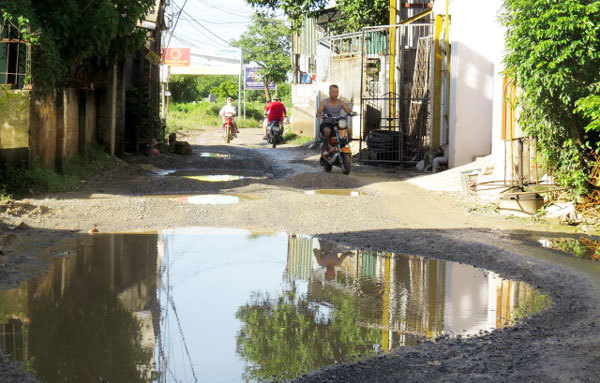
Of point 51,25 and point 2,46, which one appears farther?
point 2,46

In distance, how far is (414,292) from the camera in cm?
580

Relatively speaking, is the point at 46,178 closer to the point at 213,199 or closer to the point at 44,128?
the point at 44,128

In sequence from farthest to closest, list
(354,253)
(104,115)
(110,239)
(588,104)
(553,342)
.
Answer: (104,115), (588,104), (110,239), (354,253), (553,342)

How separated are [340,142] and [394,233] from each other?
22.0 ft

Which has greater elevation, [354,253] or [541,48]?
[541,48]

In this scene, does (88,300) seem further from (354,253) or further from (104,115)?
(104,115)

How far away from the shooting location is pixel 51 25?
441 inches

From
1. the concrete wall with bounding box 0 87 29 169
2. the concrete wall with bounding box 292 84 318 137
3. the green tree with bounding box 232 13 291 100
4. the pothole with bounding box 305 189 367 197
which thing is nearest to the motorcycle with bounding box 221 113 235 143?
the concrete wall with bounding box 292 84 318 137

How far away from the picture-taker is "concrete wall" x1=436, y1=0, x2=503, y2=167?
15.3 m

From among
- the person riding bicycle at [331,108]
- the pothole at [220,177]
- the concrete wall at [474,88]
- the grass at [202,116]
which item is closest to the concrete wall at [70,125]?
the pothole at [220,177]

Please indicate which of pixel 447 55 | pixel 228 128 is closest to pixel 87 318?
pixel 447 55

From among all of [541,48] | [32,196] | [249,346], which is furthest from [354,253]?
[32,196]

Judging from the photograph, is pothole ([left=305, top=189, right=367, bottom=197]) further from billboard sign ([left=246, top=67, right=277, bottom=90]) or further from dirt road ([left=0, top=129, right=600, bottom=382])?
billboard sign ([left=246, top=67, right=277, bottom=90])

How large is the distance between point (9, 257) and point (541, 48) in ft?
20.5
